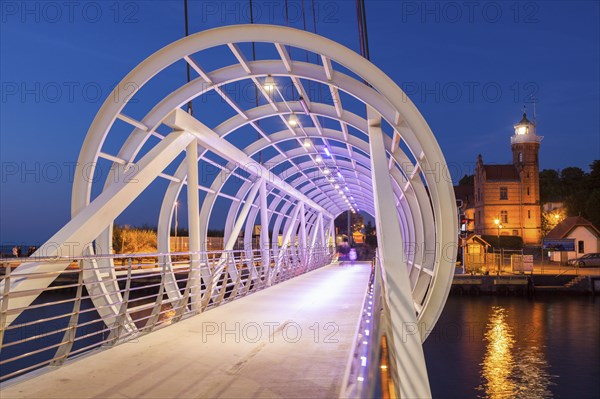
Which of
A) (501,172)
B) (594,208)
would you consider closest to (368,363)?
(501,172)

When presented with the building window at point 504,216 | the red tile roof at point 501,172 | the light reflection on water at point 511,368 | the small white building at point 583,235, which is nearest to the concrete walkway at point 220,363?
the light reflection on water at point 511,368

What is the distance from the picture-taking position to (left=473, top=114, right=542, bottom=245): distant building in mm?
69062

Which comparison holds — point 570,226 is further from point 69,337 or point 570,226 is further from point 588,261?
point 69,337

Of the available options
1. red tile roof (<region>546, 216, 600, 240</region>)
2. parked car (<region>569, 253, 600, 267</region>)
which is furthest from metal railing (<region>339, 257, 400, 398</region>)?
red tile roof (<region>546, 216, 600, 240</region>)

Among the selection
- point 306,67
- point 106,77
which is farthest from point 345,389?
point 106,77

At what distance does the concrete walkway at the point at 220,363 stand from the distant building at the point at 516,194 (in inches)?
2414

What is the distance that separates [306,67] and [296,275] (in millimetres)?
14512

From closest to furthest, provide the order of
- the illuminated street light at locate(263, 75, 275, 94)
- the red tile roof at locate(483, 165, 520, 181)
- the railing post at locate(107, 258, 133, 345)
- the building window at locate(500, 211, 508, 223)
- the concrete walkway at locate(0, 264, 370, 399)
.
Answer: the concrete walkway at locate(0, 264, 370, 399), the railing post at locate(107, 258, 133, 345), the illuminated street light at locate(263, 75, 275, 94), the building window at locate(500, 211, 508, 223), the red tile roof at locate(483, 165, 520, 181)

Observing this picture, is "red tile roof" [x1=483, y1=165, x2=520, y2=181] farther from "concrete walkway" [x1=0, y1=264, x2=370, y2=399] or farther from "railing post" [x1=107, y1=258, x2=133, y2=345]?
"railing post" [x1=107, y1=258, x2=133, y2=345]

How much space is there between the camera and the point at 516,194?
230 feet

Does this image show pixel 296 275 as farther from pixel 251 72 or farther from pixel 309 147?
pixel 251 72

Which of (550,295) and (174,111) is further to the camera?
(550,295)

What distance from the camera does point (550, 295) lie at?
1719 inches

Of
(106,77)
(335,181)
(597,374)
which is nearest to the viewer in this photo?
(597,374)
